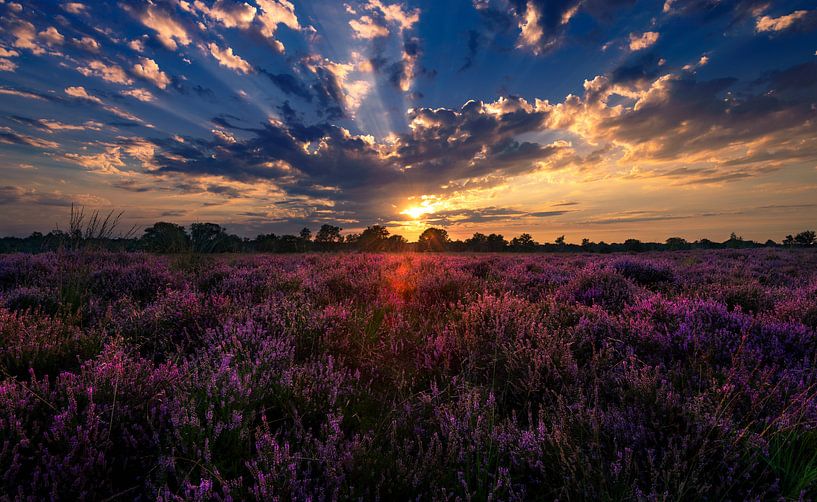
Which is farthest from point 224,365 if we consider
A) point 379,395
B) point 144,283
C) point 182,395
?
point 144,283

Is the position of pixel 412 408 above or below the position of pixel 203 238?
below

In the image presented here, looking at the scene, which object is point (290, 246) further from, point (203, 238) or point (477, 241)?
point (477, 241)

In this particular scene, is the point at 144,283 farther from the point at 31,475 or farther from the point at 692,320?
the point at 692,320

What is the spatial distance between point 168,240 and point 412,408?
10591mm

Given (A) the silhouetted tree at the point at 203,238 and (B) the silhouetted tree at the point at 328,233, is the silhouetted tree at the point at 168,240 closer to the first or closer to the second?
(A) the silhouetted tree at the point at 203,238

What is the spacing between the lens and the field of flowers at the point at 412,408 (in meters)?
1.55

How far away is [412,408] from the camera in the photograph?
2258mm

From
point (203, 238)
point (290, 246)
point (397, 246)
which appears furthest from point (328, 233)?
point (203, 238)

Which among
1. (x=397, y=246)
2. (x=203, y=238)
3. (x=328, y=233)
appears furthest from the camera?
(x=328, y=233)

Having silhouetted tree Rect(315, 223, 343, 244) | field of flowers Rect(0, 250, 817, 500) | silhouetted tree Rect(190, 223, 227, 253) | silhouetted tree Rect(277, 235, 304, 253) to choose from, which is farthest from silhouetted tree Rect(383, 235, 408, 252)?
silhouetted tree Rect(315, 223, 343, 244)

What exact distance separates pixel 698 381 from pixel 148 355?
4230 mm

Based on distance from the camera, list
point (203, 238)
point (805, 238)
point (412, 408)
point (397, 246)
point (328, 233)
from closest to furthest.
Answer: point (412, 408)
point (203, 238)
point (397, 246)
point (805, 238)
point (328, 233)

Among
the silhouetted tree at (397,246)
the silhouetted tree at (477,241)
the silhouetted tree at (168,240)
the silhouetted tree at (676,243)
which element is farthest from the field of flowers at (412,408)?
the silhouetted tree at (477,241)

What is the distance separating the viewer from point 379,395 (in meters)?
2.57
